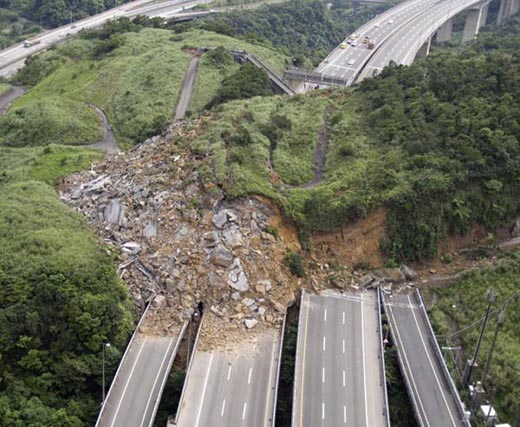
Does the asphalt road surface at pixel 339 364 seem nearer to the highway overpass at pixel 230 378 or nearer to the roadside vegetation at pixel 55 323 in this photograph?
the highway overpass at pixel 230 378

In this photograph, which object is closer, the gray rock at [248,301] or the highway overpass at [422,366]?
the highway overpass at [422,366]

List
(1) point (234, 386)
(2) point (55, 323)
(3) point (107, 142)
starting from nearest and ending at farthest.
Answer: (1) point (234, 386) < (2) point (55, 323) < (3) point (107, 142)

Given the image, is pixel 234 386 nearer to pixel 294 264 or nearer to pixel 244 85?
pixel 294 264

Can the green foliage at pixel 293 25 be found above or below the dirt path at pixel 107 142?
above

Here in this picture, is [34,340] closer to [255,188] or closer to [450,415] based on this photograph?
[255,188]

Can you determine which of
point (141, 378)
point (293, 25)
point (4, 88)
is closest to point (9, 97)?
point (4, 88)

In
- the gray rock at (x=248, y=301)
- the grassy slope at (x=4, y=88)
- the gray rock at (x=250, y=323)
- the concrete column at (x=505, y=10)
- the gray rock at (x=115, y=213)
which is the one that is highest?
the concrete column at (x=505, y=10)

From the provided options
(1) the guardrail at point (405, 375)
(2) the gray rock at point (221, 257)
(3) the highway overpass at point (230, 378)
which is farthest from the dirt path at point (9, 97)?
(1) the guardrail at point (405, 375)
